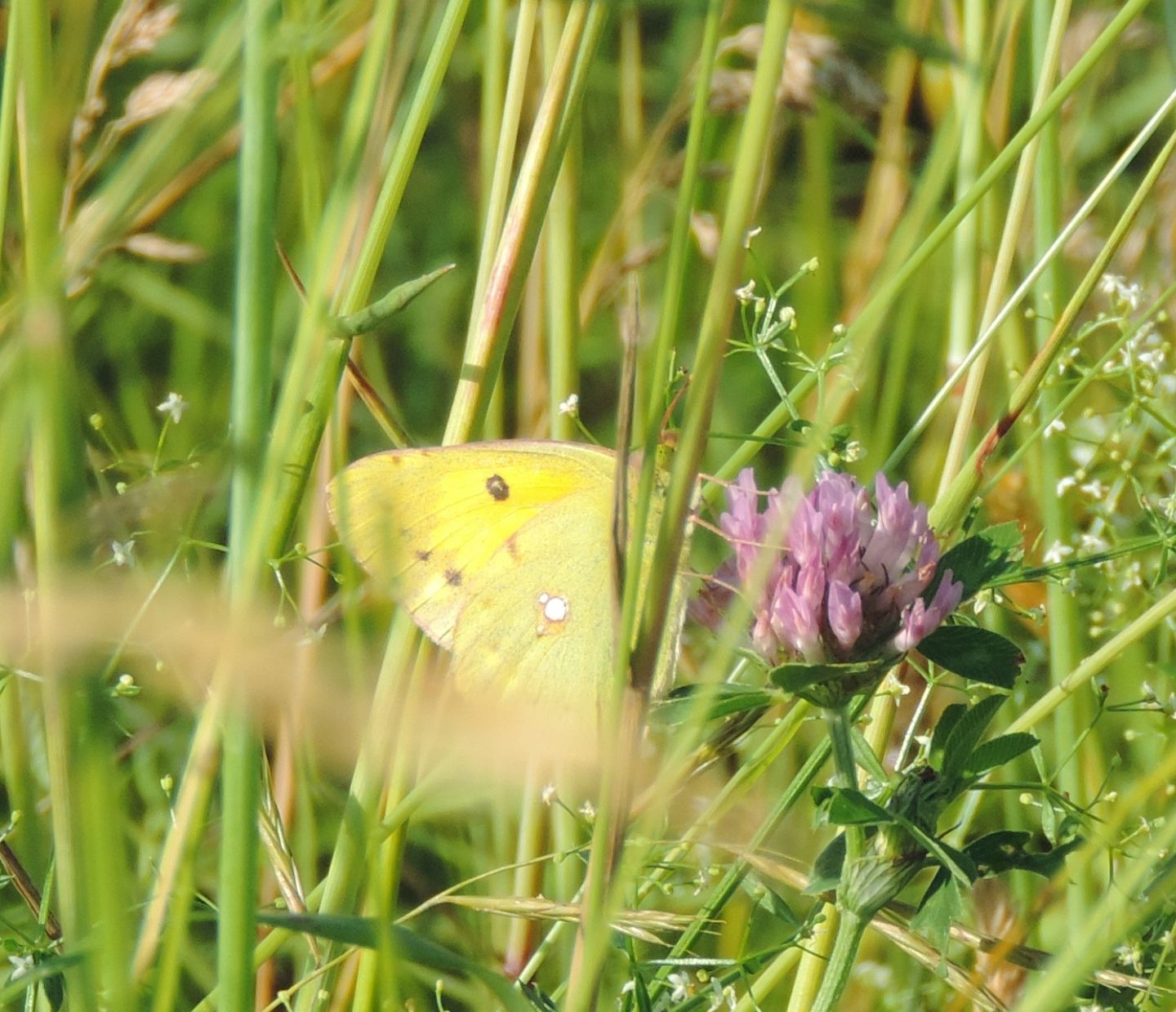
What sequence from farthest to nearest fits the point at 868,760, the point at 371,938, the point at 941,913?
the point at 868,760 → the point at 941,913 → the point at 371,938

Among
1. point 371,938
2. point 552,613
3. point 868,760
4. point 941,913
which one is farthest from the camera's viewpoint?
point 552,613

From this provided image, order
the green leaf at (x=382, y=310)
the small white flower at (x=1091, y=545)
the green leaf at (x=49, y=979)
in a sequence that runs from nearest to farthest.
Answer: the green leaf at (x=49, y=979), the green leaf at (x=382, y=310), the small white flower at (x=1091, y=545)

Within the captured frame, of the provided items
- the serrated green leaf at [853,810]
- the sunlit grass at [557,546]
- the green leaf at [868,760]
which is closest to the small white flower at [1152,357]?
the sunlit grass at [557,546]

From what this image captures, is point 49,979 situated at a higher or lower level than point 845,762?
lower

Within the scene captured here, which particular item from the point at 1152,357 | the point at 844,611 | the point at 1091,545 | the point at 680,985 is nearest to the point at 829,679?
the point at 844,611

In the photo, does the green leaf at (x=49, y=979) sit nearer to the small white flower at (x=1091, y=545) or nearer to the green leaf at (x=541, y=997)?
the green leaf at (x=541, y=997)

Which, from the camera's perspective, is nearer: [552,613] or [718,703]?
[718,703]

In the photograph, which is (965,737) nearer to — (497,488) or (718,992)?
(718,992)

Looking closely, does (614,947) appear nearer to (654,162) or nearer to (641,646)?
(641,646)
